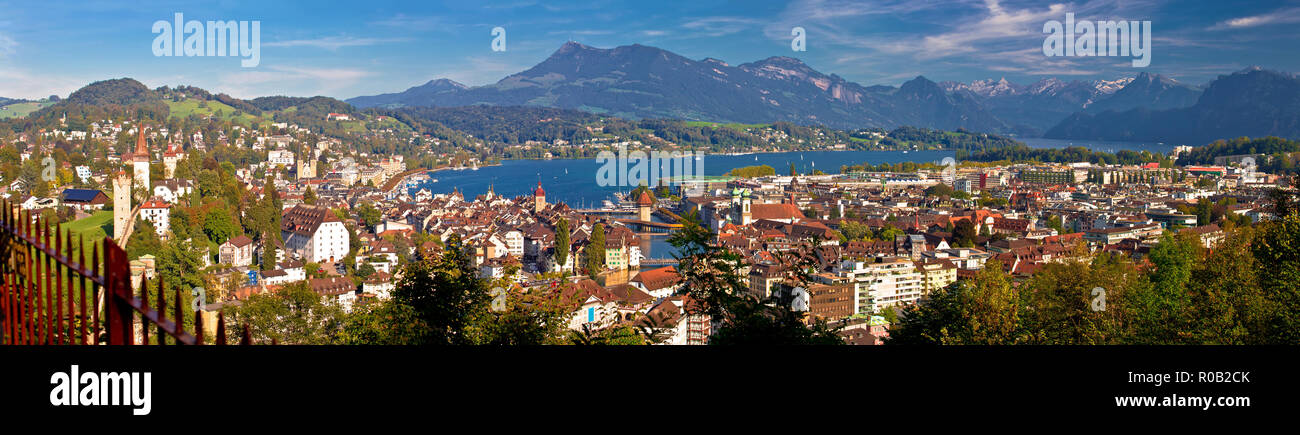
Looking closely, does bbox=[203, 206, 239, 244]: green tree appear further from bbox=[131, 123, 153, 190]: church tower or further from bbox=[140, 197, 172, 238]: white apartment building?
bbox=[131, 123, 153, 190]: church tower

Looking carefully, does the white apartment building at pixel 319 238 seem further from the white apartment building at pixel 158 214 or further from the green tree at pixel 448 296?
the green tree at pixel 448 296

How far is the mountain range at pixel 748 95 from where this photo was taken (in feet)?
320

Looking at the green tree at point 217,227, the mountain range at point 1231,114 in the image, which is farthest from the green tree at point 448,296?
the mountain range at point 1231,114

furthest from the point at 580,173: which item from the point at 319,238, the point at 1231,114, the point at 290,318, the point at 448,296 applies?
the point at 448,296

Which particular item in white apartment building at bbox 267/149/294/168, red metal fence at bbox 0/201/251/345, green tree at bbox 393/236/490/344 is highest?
white apartment building at bbox 267/149/294/168

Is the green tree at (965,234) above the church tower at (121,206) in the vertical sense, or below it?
below

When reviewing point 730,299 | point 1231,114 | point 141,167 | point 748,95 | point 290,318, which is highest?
point 748,95

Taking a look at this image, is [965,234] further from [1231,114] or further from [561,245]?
[1231,114]

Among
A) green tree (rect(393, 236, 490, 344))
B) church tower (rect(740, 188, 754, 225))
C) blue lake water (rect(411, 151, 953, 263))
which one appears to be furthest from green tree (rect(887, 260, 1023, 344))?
church tower (rect(740, 188, 754, 225))

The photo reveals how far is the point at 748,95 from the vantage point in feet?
366

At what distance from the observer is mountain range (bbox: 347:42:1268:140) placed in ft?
320

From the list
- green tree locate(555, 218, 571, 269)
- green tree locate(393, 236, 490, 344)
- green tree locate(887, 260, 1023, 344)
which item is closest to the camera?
green tree locate(393, 236, 490, 344)
